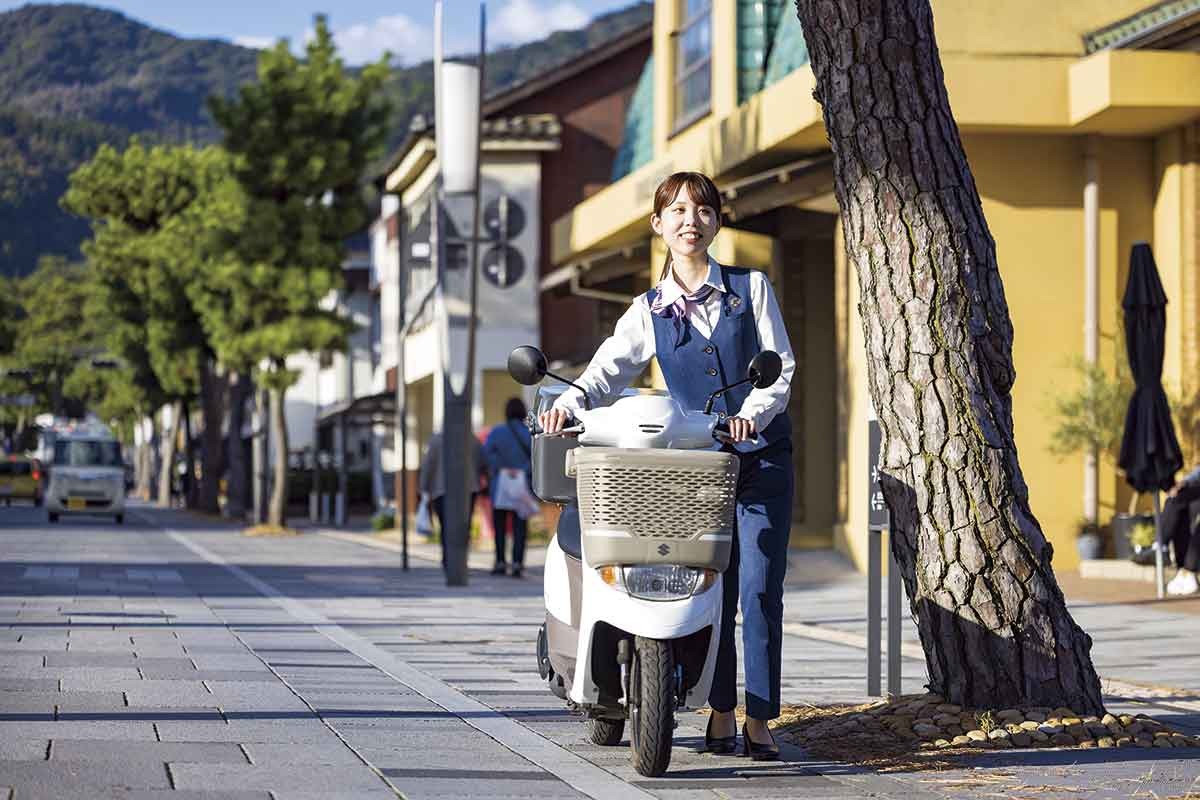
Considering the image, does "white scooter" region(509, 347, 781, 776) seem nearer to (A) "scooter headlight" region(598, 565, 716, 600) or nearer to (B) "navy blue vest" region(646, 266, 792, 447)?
(A) "scooter headlight" region(598, 565, 716, 600)

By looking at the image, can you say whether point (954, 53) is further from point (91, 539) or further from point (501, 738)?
point (91, 539)

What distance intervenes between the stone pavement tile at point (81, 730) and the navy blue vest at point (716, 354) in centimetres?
209

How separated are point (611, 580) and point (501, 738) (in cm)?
117

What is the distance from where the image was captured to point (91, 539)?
103 ft

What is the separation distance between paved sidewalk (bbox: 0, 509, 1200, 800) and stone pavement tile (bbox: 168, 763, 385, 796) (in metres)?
0.01

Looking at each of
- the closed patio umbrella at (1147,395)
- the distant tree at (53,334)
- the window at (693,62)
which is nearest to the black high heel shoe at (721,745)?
the closed patio umbrella at (1147,395)

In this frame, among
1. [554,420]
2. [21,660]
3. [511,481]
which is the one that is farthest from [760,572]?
[511,481]

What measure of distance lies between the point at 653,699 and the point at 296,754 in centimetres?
117

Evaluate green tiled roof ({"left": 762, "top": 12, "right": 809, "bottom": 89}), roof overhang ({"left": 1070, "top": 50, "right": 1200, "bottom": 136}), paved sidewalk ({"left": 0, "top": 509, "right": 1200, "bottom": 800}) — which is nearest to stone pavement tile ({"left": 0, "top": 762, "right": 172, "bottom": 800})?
paved sidewalk ({"left": 0, "top": 509, "right": 1200, "bottom": 800})

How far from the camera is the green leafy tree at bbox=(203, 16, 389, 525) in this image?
4097 centimetres


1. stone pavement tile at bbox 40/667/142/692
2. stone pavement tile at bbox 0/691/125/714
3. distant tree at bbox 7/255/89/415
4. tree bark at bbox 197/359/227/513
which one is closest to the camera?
stone pavement tile at bbox 0/691/125/714

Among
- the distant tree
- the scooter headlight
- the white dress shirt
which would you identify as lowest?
the scooter headlight

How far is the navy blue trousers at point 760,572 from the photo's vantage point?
681 cm

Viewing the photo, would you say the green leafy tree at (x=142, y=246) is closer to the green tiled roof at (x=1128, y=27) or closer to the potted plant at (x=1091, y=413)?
the green tiled roof at (x=1128, y=27)
